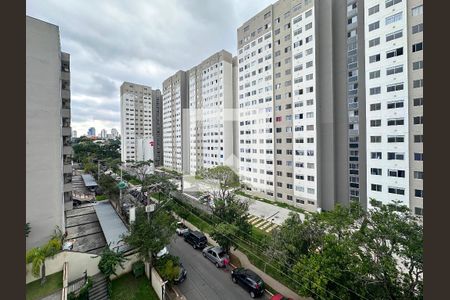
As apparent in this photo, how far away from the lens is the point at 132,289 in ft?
38.0

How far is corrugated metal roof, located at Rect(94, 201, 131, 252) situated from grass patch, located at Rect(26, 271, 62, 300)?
3304 mm

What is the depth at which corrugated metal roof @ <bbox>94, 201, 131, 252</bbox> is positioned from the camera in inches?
552

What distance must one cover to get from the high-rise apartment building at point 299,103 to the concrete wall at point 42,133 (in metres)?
26.3

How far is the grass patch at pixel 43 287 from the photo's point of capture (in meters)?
9.88

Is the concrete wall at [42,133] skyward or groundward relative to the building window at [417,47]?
groundward

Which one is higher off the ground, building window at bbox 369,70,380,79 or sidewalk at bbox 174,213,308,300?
building window at bbox 369,70,380,79

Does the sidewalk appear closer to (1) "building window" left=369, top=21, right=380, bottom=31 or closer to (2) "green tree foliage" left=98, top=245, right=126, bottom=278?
(2) "green tree foliage" left=98, top=245, right=126, bottom=278

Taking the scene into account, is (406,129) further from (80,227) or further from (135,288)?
(80,227)

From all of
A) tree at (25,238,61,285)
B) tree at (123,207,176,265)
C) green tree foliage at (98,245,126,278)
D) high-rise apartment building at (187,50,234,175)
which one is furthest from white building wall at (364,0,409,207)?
tree at (25,238,61,285)

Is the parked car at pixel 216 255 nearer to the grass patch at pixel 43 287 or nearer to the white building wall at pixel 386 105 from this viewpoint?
Answer: the grass patch at pixel 43 287

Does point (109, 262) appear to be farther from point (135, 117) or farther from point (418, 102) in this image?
point (135, 117)

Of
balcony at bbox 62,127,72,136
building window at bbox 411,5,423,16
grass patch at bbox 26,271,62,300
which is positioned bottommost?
grass patch at bbox 26,271,62,300

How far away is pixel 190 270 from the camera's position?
1377 cm

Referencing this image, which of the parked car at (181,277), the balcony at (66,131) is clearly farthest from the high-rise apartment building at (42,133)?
the parked car at (181,277)
